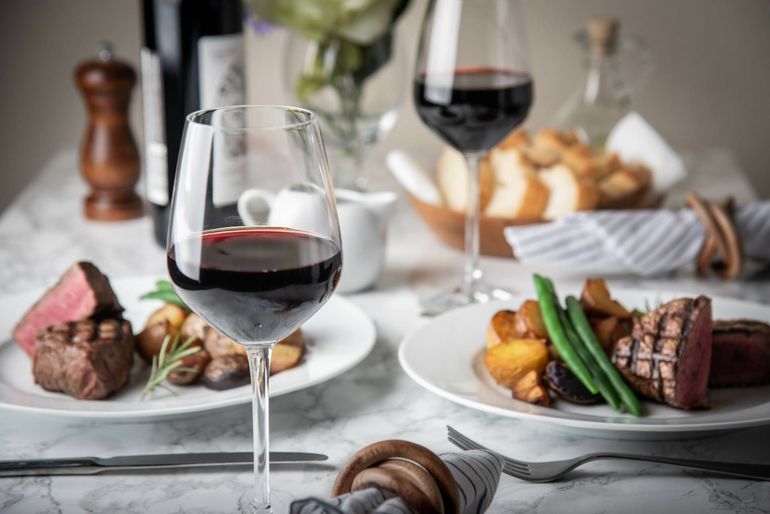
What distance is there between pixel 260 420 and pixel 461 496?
17 cm

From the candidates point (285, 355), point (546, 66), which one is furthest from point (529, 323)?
point (546, 66)

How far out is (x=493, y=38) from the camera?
1359mm

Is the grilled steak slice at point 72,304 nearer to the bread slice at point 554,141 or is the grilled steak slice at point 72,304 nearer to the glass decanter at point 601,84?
the bread slice at point 554,141

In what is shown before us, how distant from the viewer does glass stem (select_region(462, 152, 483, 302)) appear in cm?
145

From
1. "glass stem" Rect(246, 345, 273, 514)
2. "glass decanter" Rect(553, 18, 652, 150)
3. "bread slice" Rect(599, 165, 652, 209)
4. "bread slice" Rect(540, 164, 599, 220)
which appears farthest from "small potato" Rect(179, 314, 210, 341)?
"glass decanter" Rect(553, 18, 652, 150)

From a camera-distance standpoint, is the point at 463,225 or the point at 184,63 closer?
Answer: the point at 184,63

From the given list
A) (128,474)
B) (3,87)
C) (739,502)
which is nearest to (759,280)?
(739,502)

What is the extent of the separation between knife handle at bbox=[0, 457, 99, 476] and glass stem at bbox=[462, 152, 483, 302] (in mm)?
670

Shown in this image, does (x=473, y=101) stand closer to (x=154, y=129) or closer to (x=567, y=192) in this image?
(x=567, y=192)

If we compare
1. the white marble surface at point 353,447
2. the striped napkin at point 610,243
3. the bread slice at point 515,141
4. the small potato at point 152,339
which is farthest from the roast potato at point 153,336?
the bread slice at point 515,141

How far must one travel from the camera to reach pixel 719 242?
1.51 metres

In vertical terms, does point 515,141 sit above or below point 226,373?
above

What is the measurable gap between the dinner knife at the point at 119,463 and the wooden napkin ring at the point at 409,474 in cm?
21

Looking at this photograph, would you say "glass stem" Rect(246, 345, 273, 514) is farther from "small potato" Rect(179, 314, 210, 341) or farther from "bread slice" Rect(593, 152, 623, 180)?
"bread slice" Rect(593, 152, 623, 180)
